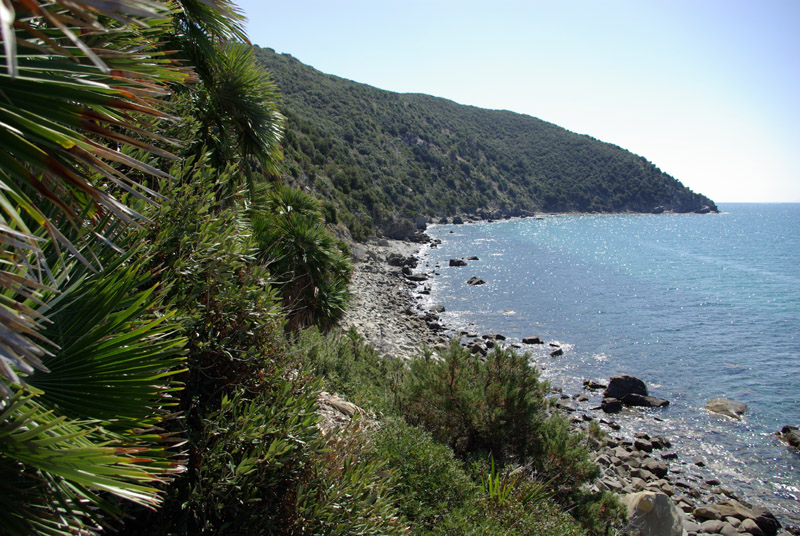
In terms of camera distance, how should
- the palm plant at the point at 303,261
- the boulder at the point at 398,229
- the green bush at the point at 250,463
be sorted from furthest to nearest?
the boulder at the point at 398,229 < the palm plant at the point at 303,261 < the green bush at the point at 250,463

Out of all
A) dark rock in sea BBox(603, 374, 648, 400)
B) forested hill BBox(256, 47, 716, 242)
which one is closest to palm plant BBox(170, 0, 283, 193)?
dark rock in sea BBox(603, 374, 648, 400)

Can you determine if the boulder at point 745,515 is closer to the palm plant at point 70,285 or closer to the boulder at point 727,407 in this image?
the boulder at point 727,407

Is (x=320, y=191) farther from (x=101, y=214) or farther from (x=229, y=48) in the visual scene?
(x=101, y=214)

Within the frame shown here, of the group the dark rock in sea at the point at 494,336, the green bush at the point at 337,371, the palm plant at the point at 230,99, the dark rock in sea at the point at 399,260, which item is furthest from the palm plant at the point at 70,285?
the dark rock in sea at the point at 399,260

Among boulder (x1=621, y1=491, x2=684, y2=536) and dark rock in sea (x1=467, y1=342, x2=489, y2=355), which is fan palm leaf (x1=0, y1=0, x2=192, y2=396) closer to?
boulder (x1=621, y1=491, x2=684, y2=536)

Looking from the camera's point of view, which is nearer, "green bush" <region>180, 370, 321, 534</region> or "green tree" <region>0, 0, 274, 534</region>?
"green tree" <region>0, 0, 274, 534</region>

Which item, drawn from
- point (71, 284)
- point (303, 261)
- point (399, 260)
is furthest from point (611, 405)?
point (399, 260)

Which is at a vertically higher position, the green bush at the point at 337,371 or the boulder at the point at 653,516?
the green bush at the point at 337,371

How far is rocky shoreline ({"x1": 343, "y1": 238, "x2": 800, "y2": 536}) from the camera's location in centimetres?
934

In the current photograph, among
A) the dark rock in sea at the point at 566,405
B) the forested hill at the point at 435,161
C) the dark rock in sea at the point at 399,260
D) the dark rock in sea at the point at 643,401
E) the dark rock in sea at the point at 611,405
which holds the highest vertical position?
the forested hill at the point at 435,161

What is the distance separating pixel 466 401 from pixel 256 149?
5.39 m

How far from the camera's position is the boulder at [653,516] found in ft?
28.8

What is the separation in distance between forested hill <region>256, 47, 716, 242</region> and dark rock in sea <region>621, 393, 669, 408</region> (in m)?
20.3

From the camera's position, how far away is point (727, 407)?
17984mm
